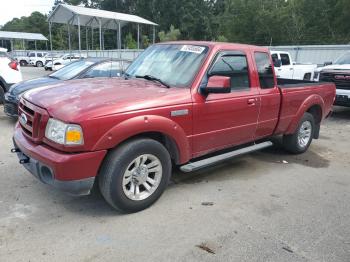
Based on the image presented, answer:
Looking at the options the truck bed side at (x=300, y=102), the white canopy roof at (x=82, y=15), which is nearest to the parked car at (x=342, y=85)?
the truck bed side at (x=300, y=102)

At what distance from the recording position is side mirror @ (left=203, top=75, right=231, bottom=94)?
166 inches

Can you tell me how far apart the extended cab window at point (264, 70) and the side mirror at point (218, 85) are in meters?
1.29

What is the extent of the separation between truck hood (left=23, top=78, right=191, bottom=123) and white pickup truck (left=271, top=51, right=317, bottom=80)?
10.7 metres

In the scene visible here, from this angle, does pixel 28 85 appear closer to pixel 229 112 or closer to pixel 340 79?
pixel 229 112

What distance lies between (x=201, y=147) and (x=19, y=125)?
2.29 metres

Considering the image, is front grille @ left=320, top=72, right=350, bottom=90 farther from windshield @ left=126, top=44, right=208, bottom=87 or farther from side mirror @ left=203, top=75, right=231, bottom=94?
side mirror @ left=203, top=75, right=231, bottom=94

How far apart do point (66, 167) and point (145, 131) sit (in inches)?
35.9

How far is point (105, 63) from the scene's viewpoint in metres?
8.84

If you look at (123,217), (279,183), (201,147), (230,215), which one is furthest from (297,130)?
(123,217)

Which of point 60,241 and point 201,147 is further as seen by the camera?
point 201,147

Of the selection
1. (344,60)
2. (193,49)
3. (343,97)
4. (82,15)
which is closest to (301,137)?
(193,49)

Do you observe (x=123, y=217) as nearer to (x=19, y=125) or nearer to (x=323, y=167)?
(x=19, y=125)

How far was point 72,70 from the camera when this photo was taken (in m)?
8.73

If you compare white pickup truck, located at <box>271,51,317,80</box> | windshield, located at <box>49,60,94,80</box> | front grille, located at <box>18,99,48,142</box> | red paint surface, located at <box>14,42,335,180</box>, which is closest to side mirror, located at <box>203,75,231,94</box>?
red paint surface, located at <box>14,42,335,180</box>
